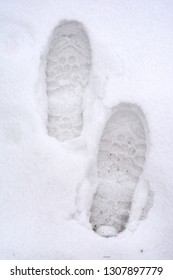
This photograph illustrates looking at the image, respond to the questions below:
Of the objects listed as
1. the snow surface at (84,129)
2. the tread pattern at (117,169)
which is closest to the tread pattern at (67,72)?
the snow surface at (84,129)

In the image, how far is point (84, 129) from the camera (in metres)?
1.06

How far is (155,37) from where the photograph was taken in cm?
109

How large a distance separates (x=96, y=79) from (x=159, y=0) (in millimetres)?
365

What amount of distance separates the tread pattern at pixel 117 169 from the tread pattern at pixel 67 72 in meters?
0.13

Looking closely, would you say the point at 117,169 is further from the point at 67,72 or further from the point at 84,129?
the point at 67,72

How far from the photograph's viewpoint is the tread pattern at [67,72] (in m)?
1.09

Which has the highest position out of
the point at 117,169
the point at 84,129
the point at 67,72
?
the point at 67,72

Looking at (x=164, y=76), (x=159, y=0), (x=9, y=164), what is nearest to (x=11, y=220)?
(x=9, y=164)

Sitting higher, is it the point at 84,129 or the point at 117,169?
the point at 84,129

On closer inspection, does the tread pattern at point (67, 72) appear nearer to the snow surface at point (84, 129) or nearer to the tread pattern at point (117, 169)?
the snow surface at point (84, 129)

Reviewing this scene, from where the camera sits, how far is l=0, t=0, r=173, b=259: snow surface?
101 centimetres

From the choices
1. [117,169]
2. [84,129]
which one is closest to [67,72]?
[84,129]

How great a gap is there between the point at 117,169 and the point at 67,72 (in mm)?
377

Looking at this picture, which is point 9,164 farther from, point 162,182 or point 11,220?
point 162,182
